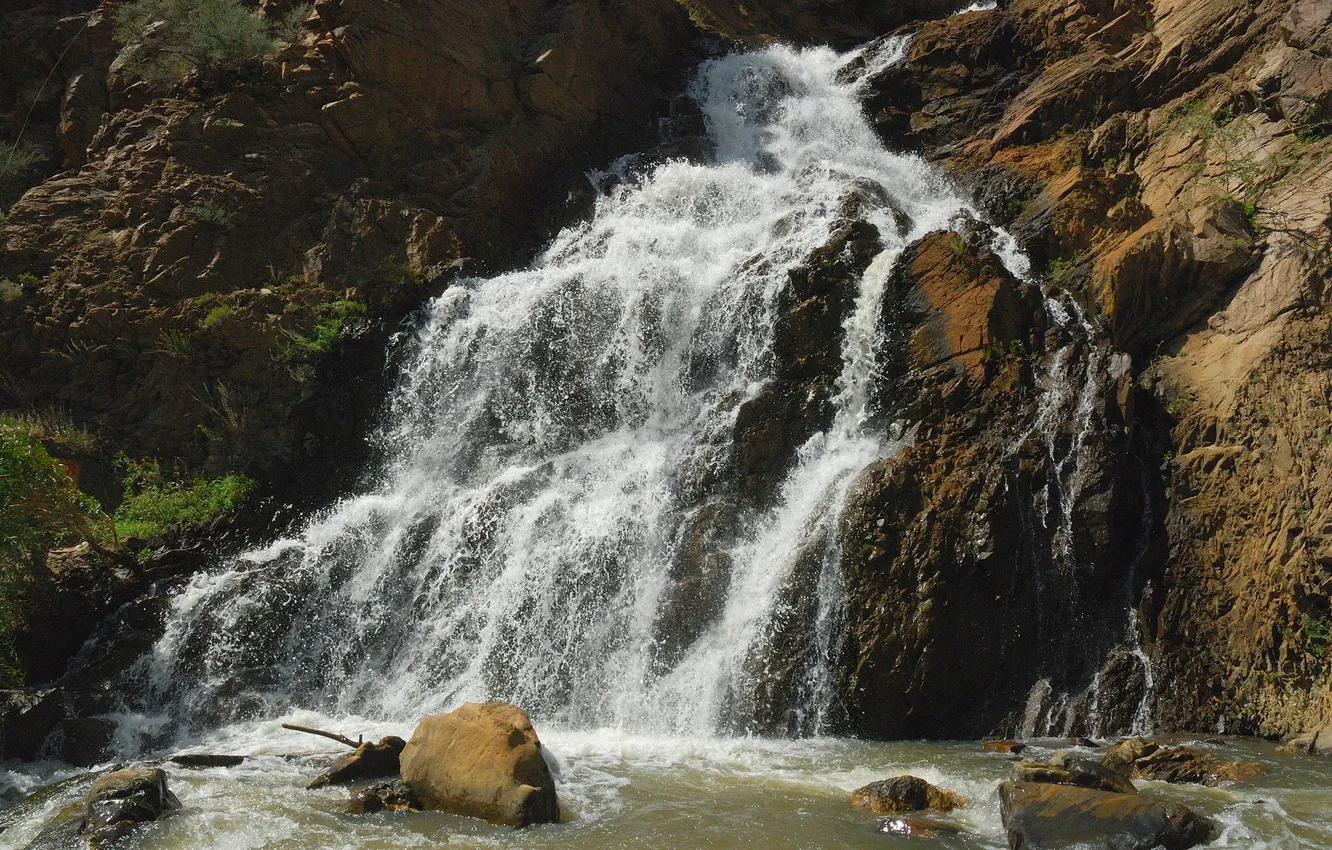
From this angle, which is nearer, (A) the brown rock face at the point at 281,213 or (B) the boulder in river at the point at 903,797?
(B) the boulder in river at the point at 903,797

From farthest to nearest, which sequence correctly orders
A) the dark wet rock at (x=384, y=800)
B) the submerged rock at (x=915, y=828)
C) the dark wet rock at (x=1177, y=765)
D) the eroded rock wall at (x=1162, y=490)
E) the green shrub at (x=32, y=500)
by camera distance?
the green shrub at (x=32, y=500), the eroded rock wall at (x=1162, y=490), the dark wet rock at (x=1177, y=765), the dark wet rock at (x=384, y=800), the submerged rock at (x=915, y=828)

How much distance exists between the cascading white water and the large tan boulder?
2.91 metres

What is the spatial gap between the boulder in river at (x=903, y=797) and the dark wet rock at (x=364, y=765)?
4316 mm

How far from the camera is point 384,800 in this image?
26.4ft

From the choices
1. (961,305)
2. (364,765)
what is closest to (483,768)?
(364,765)

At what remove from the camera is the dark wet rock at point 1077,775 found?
7.38m

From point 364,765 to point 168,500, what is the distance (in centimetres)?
786

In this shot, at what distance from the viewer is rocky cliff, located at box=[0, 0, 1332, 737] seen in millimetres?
10609

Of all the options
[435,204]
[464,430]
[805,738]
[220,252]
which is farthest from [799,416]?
[220,252]

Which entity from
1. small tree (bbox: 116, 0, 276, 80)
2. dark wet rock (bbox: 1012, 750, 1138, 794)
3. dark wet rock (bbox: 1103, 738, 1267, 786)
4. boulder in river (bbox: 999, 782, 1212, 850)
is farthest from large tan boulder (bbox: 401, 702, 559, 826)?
small tree (bbox: 116, 0, 276, 80)

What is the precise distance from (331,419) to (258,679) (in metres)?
4.82

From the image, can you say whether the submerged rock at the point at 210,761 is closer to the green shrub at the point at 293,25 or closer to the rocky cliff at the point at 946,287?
the rocky cliff at the point at 946,287

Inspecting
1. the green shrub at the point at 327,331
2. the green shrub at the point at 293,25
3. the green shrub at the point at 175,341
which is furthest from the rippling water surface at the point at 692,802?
the green shrub at the point at 293,25

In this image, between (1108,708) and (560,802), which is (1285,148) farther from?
(560,802)
